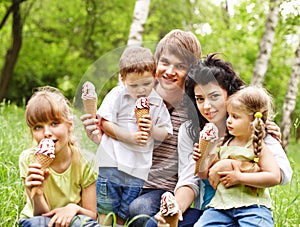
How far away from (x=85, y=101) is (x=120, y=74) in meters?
0.23

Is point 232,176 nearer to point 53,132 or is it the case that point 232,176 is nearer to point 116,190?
point 116,190

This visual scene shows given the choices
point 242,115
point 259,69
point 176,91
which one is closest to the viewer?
point 242,115

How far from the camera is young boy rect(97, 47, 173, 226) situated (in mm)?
2869

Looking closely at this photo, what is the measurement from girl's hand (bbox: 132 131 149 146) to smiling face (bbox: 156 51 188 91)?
11.7 inches

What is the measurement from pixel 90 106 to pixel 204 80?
619mm

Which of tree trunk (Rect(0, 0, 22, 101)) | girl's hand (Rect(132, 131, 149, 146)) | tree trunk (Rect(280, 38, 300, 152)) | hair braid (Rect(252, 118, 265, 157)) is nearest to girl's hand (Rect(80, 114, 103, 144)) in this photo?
girl's hand (Rect(132, 131, 149, 146))

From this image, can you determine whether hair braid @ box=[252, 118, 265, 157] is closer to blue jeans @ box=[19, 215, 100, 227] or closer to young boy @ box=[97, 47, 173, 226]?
young boy @ box=[97, 47, 173, 226]

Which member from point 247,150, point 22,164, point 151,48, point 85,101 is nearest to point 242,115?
point 247,150

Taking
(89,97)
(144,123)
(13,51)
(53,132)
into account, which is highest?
(13,51)

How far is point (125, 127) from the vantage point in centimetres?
293

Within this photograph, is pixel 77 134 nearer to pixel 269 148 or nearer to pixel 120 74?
pixel 120 74

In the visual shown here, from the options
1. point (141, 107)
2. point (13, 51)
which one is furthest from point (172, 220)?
point (13, 51)

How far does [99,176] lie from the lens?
3148 mm

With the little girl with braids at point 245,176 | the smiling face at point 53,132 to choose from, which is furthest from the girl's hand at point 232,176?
the smiling face at point 53,132
